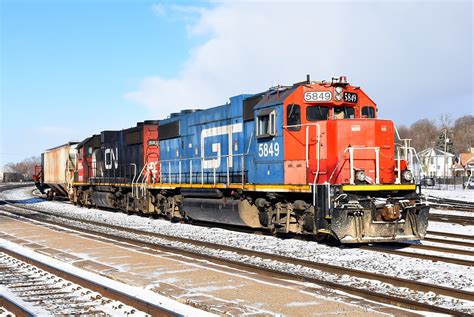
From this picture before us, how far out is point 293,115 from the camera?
12.6 meters

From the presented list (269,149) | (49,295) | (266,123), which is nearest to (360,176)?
(269,149)

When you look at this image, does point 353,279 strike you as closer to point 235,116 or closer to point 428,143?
point 235,116

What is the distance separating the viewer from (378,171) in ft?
38.2

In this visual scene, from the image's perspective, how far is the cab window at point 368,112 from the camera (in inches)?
510

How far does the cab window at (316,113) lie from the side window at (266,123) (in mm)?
863

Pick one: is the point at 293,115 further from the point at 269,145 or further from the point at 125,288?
the point at 125,288

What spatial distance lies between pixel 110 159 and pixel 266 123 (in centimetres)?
1435

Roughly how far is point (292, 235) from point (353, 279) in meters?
5.63

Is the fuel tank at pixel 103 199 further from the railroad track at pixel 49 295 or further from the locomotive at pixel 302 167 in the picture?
A: the railroad track at pixel 49 295

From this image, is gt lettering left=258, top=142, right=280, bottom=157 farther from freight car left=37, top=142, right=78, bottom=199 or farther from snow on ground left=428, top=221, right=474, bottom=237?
freight car left=37, top=142, right=78, bottom=199

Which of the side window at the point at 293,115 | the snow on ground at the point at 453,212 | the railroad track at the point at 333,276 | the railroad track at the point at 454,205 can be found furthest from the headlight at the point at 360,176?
the railroad track at the point at 454,205

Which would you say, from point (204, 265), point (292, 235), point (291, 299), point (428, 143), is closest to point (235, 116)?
point (292, 235)

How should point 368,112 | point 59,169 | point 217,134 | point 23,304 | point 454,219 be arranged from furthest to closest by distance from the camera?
point 59,169
point 454,219
point 217,134
point 368,112
point 23,304

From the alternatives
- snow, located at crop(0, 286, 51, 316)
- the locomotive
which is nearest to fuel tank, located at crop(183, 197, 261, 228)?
the locomotive
